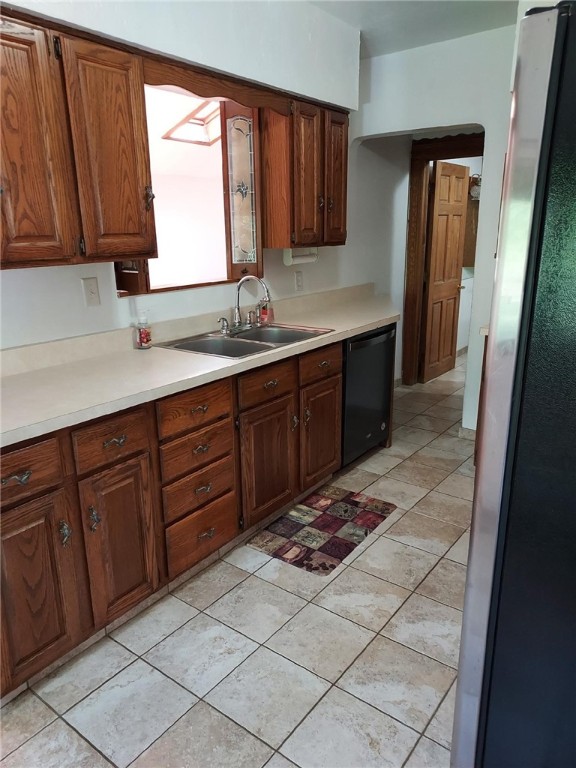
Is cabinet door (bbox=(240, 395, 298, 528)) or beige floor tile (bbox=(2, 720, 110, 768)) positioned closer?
beige floor tile (bbox=(2, 720, 110, 768))

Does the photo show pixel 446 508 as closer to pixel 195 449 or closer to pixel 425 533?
pixel 425 533

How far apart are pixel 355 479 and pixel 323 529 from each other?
0.60 meters

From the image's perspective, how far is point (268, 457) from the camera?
2.60 meters

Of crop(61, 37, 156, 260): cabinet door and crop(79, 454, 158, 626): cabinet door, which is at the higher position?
crop(61, 37, 156, 260): cabinet door

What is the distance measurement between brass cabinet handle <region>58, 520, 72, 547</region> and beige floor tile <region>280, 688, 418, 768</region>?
0.91m

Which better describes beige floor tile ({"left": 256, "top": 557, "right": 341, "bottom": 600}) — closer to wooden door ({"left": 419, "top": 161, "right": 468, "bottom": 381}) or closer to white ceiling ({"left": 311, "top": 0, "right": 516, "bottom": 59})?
white ceiling ({"left": 311, "top": 0, "right": 516, "bottom": 59})

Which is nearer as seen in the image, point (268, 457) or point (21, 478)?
point (21, 478)

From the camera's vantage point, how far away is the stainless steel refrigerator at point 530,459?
0.81 metres

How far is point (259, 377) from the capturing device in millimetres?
2428

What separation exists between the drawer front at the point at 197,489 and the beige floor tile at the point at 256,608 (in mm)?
395

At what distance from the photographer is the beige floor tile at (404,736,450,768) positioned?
1495mm

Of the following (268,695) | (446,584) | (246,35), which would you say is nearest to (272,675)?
(268,695)

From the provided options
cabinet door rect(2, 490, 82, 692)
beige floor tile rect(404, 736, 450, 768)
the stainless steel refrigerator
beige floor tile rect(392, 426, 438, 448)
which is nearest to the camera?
the stainless steel refrigerator

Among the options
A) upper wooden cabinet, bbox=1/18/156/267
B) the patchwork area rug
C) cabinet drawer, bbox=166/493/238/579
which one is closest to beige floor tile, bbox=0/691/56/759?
cabinet drawer, bbox=166/493/238/579
